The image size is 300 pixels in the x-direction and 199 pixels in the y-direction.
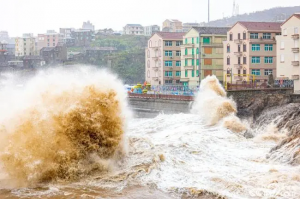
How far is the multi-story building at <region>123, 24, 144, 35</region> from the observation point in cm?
16900

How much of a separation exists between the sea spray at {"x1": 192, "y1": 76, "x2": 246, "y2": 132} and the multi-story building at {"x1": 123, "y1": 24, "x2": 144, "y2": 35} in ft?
425

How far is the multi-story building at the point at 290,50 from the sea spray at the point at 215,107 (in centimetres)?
802

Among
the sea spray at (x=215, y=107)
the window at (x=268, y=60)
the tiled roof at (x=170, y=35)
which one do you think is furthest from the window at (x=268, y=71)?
the tiled roof at (x=170, y=35)

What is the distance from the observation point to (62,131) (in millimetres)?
17688

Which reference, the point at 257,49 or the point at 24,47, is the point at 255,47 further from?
the point at 24,47

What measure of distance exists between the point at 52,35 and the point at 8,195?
142810 millimetres

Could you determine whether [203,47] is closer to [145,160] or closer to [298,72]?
[298,72]

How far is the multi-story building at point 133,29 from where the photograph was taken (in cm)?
16900

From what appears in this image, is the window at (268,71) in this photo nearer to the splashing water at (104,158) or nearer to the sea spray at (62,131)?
the splashing water at (104,158)

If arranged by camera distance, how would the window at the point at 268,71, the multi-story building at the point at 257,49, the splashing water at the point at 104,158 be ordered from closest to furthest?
the splashing water at the point at 104,158 < the multi-story building at the point at 257,49 < the window at the point at 268,71

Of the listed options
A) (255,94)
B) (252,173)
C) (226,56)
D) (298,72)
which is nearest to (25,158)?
(252,173)

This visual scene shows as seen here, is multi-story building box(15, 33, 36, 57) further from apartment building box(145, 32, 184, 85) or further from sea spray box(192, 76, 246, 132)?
sea spray box(192, 76, 246, 132)

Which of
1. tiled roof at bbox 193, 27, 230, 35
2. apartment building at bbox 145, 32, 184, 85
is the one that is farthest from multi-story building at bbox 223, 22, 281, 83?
apartment building at bbox 145, 32, 184, 85

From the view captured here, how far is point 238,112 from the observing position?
119 feet
